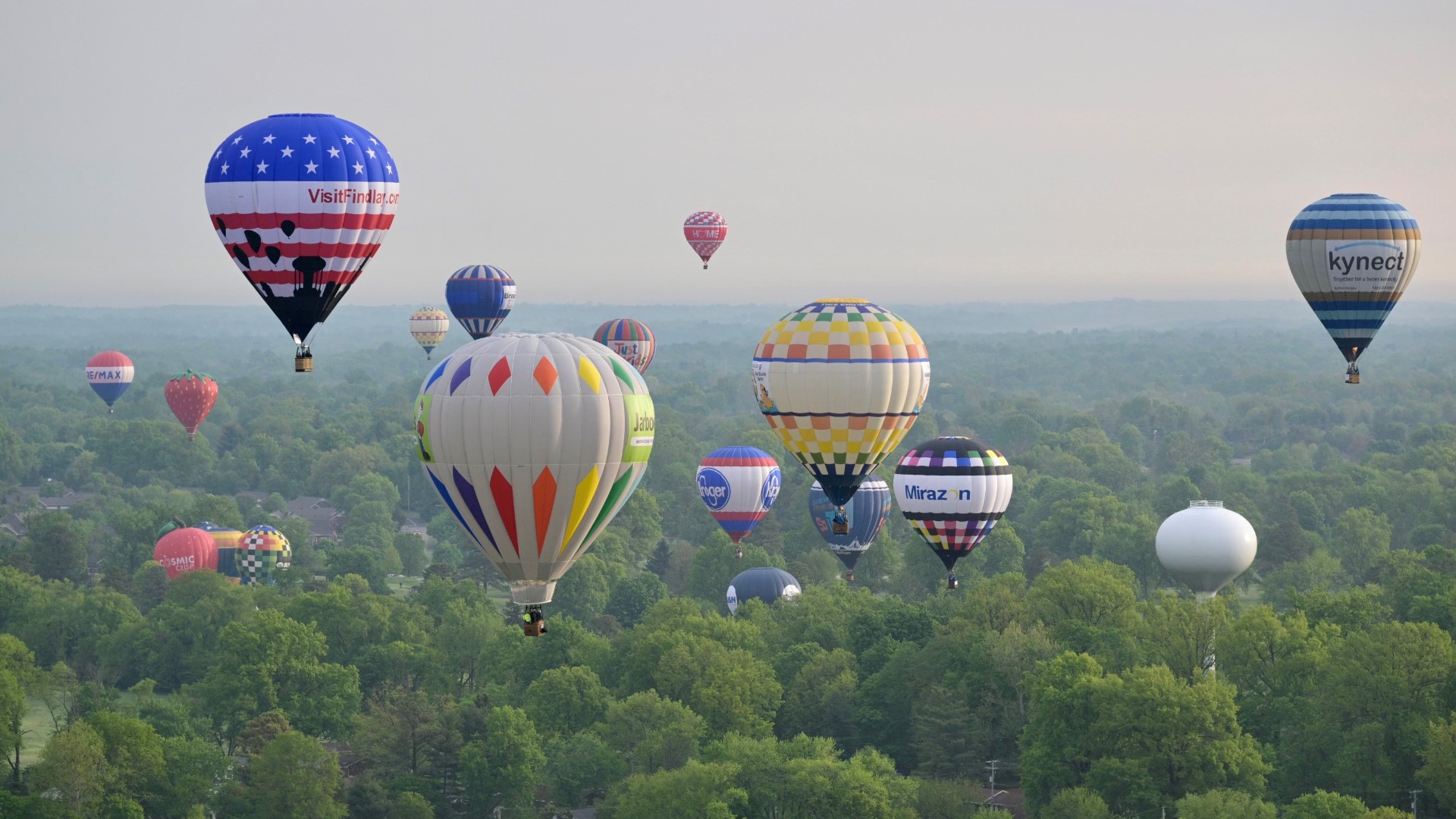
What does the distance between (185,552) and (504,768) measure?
3831 cm

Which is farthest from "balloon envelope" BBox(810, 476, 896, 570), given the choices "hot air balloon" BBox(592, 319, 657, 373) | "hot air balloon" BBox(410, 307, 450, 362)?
"hot air balloon" BBox(410, 307, 450, 362)

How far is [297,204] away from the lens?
45750 millimetres

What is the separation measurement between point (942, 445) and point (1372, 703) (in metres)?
14.0

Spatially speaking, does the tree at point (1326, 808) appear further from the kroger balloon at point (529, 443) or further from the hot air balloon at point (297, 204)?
the hot air balloon at point (297, 204)

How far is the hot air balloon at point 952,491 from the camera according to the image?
59312mm

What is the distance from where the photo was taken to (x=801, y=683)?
60.7 m

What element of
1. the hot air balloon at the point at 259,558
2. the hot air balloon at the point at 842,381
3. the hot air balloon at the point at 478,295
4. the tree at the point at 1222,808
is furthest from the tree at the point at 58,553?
the tree at the point at 1222,808

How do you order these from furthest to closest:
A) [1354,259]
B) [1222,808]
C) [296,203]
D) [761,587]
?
[761,587]
[1354,259]
[1222,808]
[296,203]

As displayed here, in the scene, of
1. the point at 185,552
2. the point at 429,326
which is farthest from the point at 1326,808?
the point at 429,326

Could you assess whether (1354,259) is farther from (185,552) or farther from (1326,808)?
(185,552)

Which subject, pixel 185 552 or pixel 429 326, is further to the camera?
pixel 429 326

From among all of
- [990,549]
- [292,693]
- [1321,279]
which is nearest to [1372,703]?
[1321,279]

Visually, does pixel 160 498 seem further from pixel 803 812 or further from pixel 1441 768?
pixel 1441 768

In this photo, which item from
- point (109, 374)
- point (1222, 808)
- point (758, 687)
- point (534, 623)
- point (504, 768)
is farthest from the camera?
point (109, 374)
